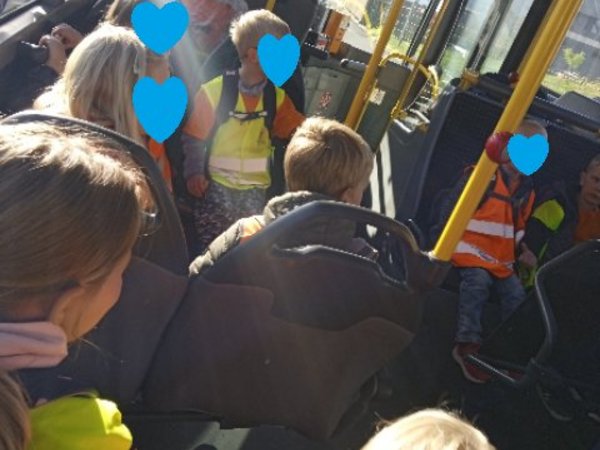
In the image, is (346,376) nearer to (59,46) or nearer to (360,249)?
(360,249)

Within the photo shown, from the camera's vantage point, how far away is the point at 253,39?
8.14ft

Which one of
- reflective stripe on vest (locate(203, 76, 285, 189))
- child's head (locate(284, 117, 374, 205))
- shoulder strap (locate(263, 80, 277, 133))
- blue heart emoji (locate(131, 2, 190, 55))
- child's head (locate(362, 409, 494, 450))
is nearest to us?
child's head (locate(362, 409, 494, 450))

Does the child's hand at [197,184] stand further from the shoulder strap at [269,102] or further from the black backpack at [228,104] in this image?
the shoulder strap at [269,102]

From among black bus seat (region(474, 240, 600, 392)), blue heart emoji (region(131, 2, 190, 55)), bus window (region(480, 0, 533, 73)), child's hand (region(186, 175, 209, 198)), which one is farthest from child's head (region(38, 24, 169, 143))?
bus window (region(480, 0, 533, 73))

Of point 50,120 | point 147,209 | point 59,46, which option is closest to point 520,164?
point 147,209

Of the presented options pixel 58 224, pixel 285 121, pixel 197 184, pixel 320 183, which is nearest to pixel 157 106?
pixel 320 183

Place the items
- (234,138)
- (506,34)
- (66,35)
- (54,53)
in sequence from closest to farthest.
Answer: (234,138) → (54,53) → (66,35) → (506,34)

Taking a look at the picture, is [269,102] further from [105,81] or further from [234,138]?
[105,81]

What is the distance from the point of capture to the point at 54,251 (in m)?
0.99

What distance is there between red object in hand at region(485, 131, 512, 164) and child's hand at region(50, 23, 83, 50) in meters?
2.21

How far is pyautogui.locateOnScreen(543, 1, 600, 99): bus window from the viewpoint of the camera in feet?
16.3

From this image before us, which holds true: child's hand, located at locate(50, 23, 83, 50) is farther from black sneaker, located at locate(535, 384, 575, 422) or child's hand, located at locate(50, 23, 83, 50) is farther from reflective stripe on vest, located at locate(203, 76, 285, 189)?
black sneaker, located at locate(535, 384, 575, 422)

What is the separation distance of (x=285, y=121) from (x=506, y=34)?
69.0 inches

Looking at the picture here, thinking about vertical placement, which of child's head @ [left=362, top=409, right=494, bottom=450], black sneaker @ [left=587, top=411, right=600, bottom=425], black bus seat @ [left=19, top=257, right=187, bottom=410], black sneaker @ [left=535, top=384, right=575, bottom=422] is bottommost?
black sneaker @ [left=535, top=384, right=575, bottom=422]
